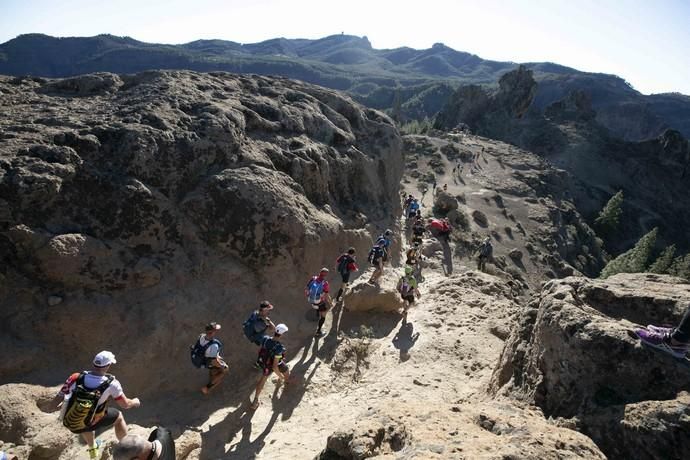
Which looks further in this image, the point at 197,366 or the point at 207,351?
the point at 197,366

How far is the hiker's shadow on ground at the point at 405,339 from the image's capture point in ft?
44.3

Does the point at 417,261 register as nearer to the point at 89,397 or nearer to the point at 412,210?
the point at 412,210

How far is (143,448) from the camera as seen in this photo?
538 centimetres

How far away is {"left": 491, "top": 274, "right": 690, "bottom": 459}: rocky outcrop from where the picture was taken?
20.3ft

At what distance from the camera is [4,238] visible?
1072 centimetres

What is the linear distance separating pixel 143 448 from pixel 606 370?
7407mm

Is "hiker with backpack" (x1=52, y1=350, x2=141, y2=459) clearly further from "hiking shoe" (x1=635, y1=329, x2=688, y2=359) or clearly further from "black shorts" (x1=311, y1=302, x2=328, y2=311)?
"hiking shoe" (x1=635, y1=329, x2=688, y2=359)

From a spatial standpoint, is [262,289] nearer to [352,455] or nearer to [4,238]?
[4,238]

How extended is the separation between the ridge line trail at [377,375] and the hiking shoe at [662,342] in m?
3.86

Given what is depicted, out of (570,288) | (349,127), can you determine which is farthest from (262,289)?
(349,127)

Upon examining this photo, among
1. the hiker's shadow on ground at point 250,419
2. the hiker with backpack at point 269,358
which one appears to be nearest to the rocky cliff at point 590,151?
the hiker's shadow on ground at point 250,419

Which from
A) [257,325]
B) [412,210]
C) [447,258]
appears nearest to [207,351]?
[257,325]

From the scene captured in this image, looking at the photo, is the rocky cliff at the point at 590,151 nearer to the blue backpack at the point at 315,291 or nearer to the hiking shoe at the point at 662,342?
the blue backpack at the point at 315,291

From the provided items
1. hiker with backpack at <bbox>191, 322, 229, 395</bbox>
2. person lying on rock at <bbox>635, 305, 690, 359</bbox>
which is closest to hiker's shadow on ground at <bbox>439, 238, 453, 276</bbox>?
hiker with backpack at <bbox>191, 322, 229, 395</bbox>
